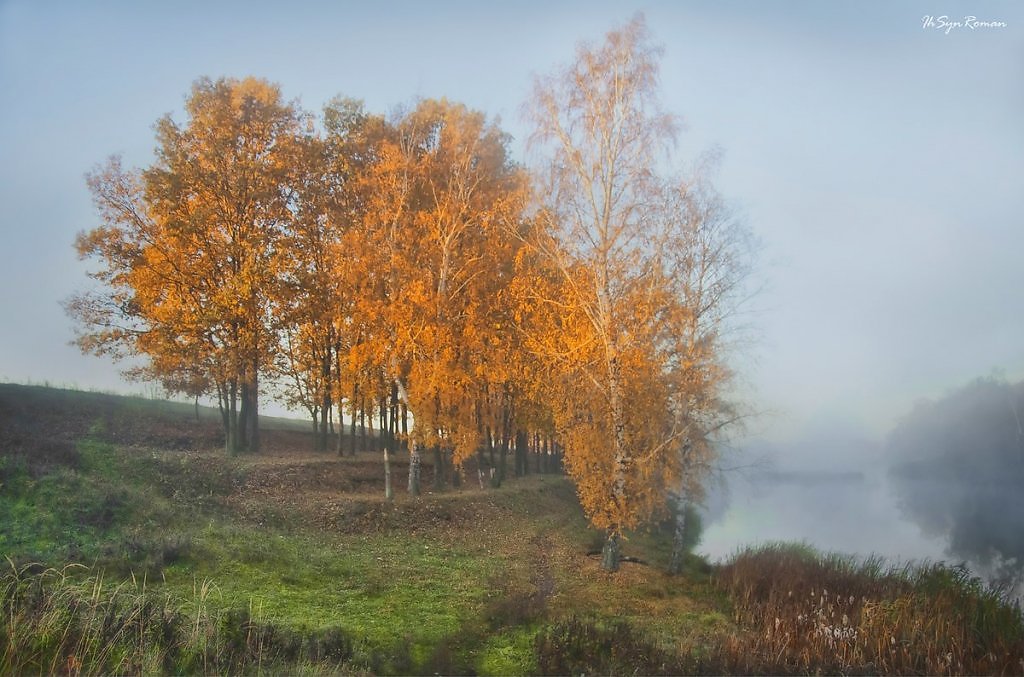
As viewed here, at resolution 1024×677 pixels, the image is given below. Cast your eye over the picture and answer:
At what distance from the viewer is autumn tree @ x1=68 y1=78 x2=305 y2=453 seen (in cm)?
1789

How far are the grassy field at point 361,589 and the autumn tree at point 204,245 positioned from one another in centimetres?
278

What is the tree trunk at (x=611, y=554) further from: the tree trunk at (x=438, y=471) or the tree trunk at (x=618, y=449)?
the tree trunk at (x=438, y=471)

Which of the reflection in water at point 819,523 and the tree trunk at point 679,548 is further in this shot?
the reflection in water at point 819,523

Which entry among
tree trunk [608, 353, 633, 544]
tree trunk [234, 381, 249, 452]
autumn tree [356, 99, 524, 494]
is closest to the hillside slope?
tree trunk [234, 381, 249, 452]

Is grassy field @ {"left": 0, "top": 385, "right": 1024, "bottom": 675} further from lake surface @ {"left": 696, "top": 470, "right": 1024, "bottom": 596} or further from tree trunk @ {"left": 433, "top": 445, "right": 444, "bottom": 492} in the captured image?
lake surface @ {"left": 696, "top": 470, "right": 1024, "bottom": 596}

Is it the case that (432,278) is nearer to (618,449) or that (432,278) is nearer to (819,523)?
(618,449)

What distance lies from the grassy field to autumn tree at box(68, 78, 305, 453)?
2778 mm

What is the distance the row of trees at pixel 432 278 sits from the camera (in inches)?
512

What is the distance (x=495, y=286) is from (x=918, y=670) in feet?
47.8

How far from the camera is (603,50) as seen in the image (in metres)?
13.3

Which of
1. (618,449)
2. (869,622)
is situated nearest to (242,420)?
(618,449)

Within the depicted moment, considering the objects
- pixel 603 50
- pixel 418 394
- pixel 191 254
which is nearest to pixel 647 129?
pixel 603 50

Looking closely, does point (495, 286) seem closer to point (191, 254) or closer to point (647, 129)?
point (647, 129)

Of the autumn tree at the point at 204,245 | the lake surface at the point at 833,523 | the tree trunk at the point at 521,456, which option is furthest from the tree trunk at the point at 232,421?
the lake surface at the point at 833,523
